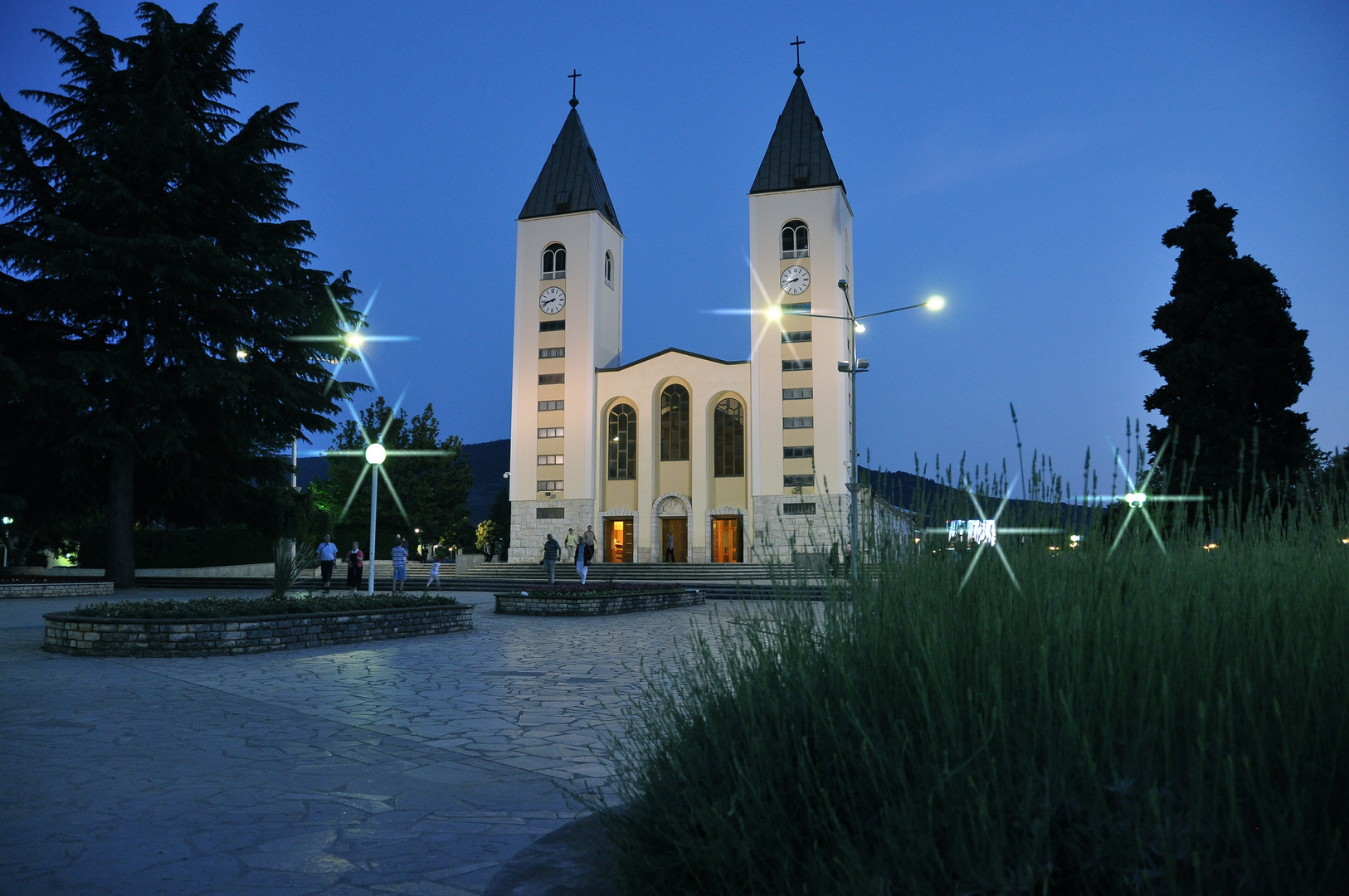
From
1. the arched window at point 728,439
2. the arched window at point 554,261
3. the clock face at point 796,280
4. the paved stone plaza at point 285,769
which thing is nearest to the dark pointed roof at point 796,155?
the clock face at point 796,280

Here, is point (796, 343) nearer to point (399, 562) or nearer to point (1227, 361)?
point (1227, 361)

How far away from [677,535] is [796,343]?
39.5ft

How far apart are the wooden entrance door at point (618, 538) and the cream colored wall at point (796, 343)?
729cm

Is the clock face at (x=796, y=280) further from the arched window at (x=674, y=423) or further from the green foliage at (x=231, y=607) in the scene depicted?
the green foliage at (x=231, y=607)

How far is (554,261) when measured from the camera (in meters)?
50.3

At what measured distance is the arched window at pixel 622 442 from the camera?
49.1 meters

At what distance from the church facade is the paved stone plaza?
36.2m

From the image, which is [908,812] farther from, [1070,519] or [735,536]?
[735,536]

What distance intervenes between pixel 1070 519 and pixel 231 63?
33.8 m

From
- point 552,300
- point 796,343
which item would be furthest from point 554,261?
point 796,343

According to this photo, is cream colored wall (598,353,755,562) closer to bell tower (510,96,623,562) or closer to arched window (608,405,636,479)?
arched window (608,405,636,479)

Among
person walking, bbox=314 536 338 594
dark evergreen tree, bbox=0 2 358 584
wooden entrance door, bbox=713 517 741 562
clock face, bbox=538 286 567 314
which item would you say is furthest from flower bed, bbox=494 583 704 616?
clock face, bbox=538 286 567 314

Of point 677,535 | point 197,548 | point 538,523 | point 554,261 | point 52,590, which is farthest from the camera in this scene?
point 554,261

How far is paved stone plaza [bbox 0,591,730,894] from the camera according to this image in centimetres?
406
